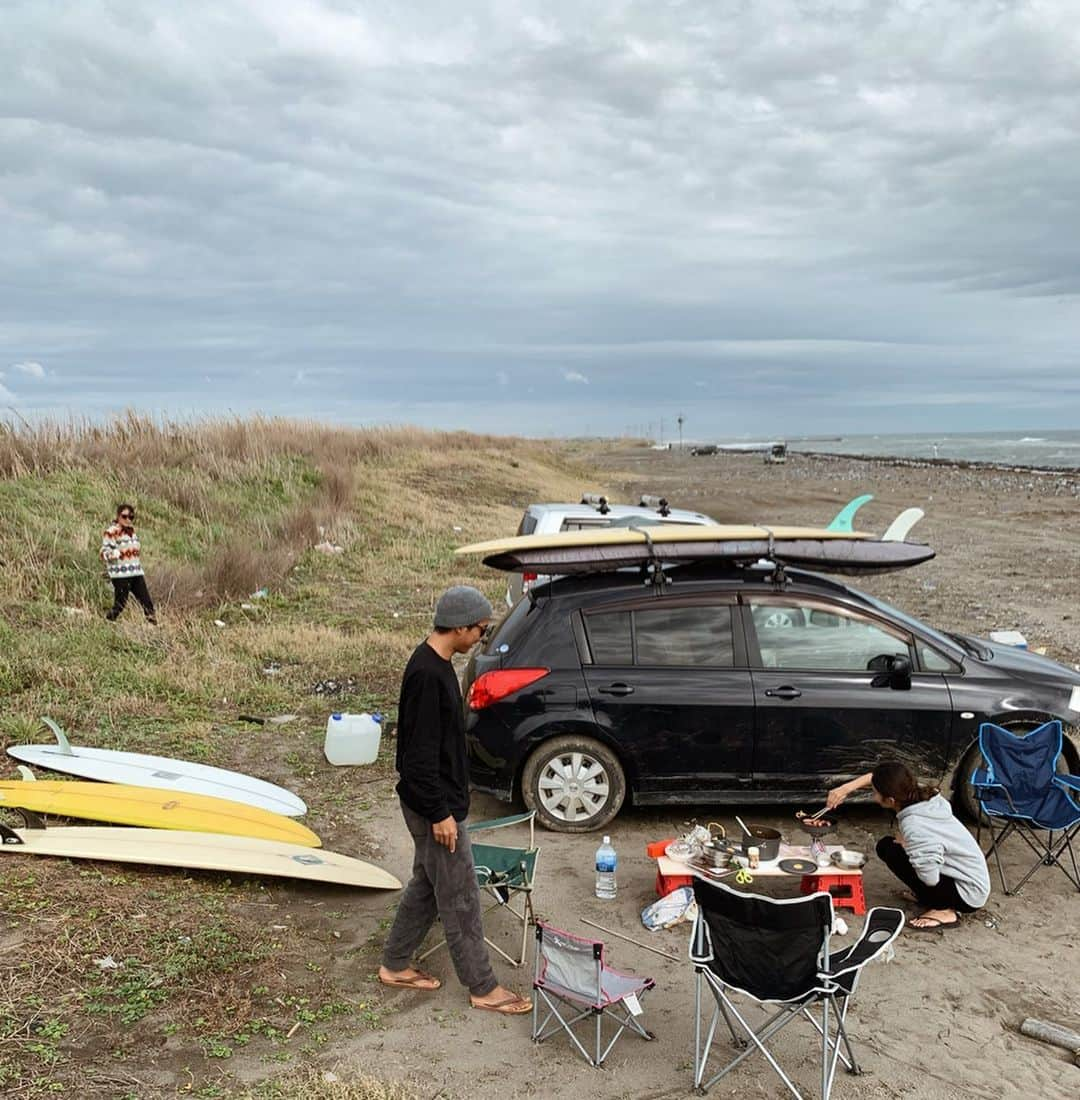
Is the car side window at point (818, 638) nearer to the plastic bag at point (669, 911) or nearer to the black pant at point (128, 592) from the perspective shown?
the plastic bag at point (669, 911)

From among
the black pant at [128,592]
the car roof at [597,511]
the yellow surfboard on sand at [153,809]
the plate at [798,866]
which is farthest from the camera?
the black pant at [128,592]

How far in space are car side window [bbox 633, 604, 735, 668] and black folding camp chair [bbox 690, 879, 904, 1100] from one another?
8.82 feet

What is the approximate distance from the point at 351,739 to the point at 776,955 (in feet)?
15.5

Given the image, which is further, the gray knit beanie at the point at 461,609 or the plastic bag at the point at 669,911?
the plastic bag at the point at 669,911

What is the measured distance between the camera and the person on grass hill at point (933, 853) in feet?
17.6

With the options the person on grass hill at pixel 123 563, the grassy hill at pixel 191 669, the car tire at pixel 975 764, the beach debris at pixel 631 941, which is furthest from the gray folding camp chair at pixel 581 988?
the person on grass hill at pixel 123 563

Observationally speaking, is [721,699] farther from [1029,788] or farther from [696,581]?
[1029,788]

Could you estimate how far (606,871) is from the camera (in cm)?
573

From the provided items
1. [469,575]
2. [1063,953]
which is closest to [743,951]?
[1063,953]

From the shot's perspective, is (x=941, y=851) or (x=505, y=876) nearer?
(x=505, y=876)

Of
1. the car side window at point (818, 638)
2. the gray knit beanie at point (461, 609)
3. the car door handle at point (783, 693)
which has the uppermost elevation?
the gray knit beanie at point (461, 609)

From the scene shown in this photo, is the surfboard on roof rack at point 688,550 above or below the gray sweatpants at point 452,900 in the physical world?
above

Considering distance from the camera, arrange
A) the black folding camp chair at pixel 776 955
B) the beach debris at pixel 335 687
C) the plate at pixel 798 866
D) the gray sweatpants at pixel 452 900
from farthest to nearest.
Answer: the beach debris at pixel 335 687 → the plate at pixel 798 866 → the gray sweatpants at pixel 452 900 → the black folding camp chair at pixel 776 955

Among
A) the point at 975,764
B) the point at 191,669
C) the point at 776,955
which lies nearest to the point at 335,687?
the point at 191,669
